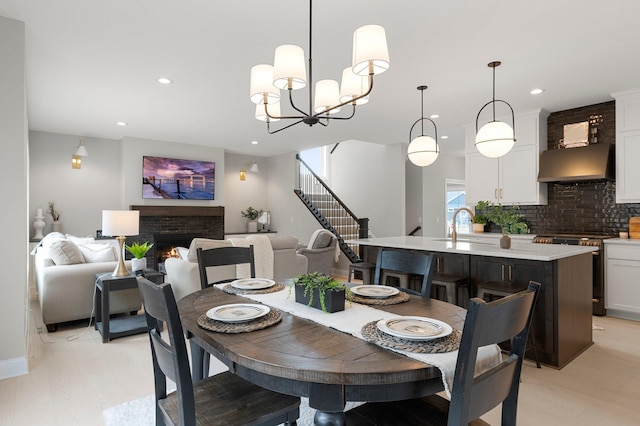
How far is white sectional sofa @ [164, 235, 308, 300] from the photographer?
3.96 meters

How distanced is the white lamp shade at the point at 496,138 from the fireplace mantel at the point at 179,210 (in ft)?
18.3

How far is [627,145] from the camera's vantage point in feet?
14.2

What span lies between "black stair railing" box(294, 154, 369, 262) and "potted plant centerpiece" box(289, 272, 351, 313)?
19.7 feet

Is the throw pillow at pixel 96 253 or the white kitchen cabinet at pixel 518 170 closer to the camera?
the throw pillow at pixel 96 253

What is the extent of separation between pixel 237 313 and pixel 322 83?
1564mm

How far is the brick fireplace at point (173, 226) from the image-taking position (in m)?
7.00

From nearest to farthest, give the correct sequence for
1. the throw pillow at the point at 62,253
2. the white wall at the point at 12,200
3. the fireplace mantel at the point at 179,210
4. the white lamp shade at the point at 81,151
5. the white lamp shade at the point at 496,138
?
the white wall at the point at 12,200
the white lamp shade at the point at 496,138
the throw pillow at the point at 62,253
the white lamp shade at the point at 81,151
the fireplace mantel at the point at 179,210

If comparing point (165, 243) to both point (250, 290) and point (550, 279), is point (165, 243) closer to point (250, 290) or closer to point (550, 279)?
point (250, 290)

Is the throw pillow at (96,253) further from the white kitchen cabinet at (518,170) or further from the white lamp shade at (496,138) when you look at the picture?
the white kitchen cabinet at (518,170)

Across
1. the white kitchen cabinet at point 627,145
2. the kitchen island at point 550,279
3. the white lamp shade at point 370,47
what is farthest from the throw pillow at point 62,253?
the white kitchen cabinet at point 627,145

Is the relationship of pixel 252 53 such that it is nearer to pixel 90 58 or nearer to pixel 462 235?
pixel 90 58

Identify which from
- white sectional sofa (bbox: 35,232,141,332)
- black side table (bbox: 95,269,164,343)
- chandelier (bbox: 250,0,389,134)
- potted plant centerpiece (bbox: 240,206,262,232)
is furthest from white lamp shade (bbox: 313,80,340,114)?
potted plant centerpiece (bbox: 240,206,262,232)

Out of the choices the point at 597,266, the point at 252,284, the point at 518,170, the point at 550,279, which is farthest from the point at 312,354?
the point at 518,170

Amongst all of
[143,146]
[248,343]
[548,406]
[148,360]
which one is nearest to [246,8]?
[248,343]
